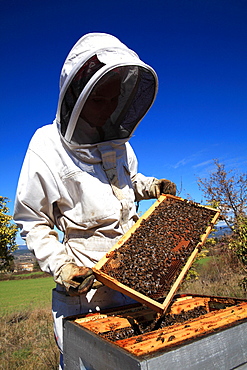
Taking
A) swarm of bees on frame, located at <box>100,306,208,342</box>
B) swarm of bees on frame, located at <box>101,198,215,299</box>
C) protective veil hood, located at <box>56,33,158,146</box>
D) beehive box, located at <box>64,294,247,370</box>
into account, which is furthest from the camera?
protective veil hood, located at <box>56,33,158,146</box>

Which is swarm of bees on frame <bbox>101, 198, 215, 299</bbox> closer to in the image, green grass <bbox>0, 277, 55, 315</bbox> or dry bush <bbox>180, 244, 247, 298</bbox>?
dry bush <bbox>180, 244, 247, 298</bbox>

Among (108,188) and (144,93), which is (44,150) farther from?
(144,93)

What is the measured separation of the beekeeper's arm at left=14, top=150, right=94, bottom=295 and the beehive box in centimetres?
54

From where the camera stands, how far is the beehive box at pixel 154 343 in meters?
1.40

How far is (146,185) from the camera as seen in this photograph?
3.49 m

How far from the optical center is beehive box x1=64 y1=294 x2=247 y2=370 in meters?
1.40

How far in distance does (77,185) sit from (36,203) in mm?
412

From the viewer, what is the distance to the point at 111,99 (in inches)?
117

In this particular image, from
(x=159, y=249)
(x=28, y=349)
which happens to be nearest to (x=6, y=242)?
(x=28, y=349)

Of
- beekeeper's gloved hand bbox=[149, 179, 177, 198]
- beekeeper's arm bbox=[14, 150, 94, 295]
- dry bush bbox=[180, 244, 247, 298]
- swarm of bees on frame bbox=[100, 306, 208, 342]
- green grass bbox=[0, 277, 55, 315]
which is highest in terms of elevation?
beekeeper's gloved hand bbox=[149, 179, 177, 198]

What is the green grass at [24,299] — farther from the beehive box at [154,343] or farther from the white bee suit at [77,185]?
the beehive box at [154,343]

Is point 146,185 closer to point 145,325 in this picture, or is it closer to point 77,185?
point 77,185

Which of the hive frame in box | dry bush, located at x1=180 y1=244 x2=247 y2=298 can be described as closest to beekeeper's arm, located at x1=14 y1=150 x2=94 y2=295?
the hive frame in box

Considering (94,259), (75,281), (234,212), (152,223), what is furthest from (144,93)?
(234,212)
